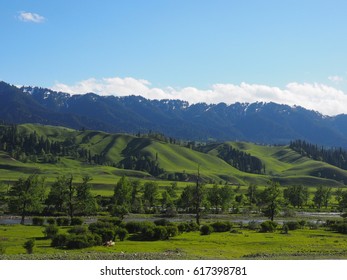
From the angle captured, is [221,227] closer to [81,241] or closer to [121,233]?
[121,233]

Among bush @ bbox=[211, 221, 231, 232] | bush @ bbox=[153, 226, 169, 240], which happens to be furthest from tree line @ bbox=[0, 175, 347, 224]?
bush @ bbox=[153, 226, 169, 240]

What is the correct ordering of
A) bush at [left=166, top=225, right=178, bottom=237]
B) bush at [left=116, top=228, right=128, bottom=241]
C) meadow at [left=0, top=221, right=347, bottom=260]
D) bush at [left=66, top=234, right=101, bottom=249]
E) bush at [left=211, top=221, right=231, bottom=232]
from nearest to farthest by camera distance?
meadow at [left=0, top=221, right=347, bottom=260], bush at [left=66, top=234, right=101, bottom=249], bush at [left=116, top=228, right=128, bottom=241], bush at [left=166, top=225, right=178, bottom=237], bush at [left=211, top=221, right=231, bottom=232]

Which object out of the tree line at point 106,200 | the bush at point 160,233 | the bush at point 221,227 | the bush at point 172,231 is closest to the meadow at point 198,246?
the bush at point 172,231

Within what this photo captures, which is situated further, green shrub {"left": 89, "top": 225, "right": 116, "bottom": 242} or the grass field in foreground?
green shrub {"left": 89, "top": 225, "right": 116, "bottom": 242}

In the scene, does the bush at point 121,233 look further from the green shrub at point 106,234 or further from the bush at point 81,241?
the bush at point 81,241

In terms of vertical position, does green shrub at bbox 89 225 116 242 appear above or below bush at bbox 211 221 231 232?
above

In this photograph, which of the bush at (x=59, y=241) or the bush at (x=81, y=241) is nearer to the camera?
the bush at (x=81, y=241)

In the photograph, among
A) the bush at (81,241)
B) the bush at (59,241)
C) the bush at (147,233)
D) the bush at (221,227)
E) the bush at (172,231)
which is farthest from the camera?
the bush at (221,227)

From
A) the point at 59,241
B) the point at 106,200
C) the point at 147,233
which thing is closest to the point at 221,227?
the point at 147,233

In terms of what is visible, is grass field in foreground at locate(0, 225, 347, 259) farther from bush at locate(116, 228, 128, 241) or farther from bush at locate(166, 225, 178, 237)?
bush at locate(116, 228, 128, 241)

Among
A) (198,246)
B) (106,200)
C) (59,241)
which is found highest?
(198,246)

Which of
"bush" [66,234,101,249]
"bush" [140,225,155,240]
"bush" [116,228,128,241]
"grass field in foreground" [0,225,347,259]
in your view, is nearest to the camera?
"grass field in foreground" [0,225,347,259]

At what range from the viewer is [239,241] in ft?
269

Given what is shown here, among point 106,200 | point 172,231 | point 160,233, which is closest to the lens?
point 160,233
